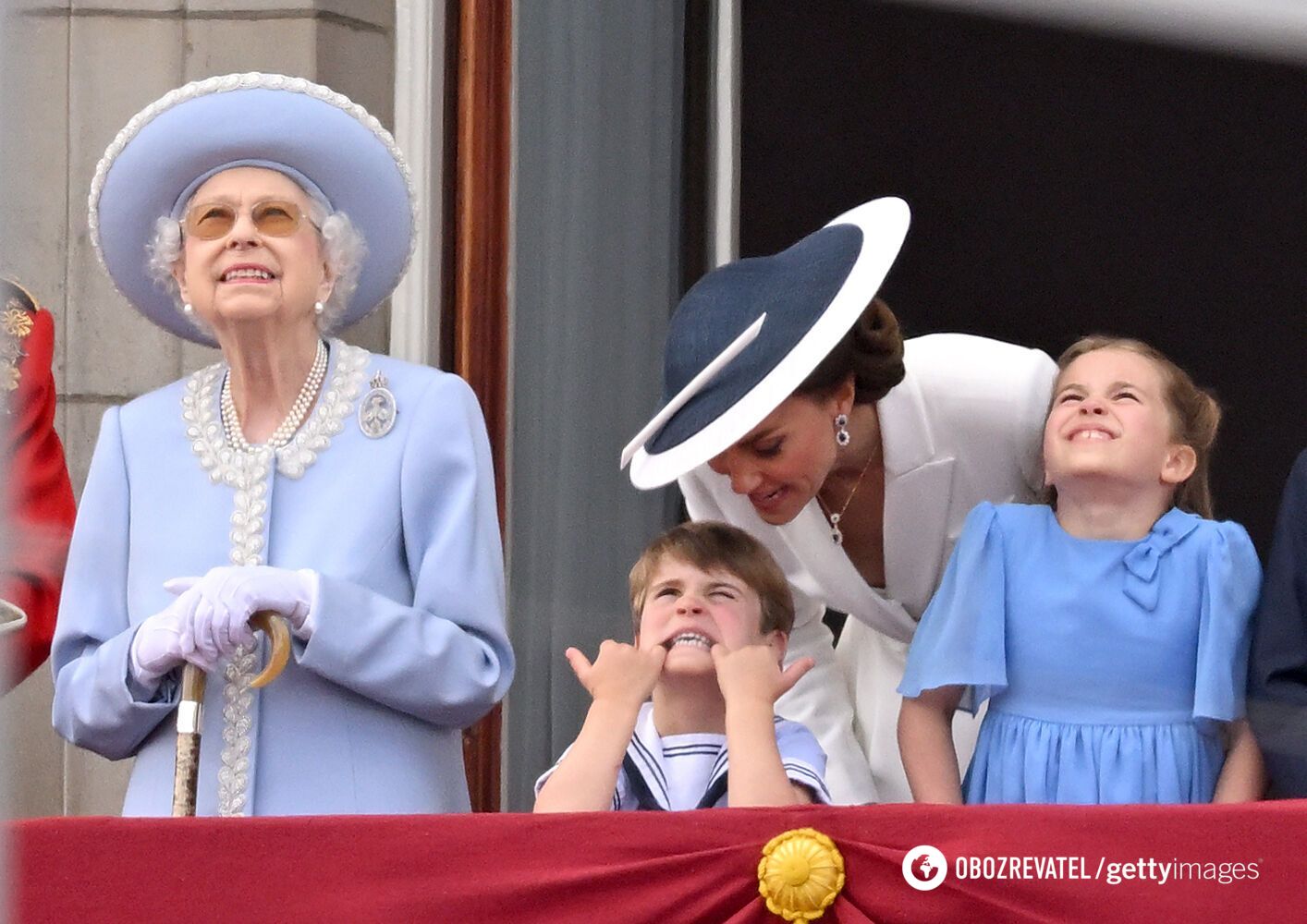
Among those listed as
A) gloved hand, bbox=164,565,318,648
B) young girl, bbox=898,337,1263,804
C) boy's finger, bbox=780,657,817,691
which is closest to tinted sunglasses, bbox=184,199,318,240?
gloved hand, bbox=164,565,318,648

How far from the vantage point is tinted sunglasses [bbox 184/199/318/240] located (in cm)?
241

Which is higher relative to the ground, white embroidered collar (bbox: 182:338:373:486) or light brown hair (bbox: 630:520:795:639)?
white embroidered collar (bbox: 182:338:373:486)

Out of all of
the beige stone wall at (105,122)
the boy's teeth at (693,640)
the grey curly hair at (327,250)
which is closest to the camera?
the boy's teeth at (693,640)

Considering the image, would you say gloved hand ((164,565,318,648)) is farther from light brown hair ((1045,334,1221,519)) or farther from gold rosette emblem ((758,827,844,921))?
light brown hair ((1045,334,1221,519))

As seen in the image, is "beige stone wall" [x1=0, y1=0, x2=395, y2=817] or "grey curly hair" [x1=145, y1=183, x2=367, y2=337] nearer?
"grey curly hair" [x1=145, y1=183, x2=367, y2=337]

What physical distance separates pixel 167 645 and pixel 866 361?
1.00 meters

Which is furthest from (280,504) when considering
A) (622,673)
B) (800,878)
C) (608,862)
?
(800,878)

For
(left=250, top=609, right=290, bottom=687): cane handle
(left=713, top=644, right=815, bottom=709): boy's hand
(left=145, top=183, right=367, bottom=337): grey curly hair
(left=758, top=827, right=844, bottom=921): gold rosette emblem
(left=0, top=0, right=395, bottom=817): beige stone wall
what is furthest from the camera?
(left=0, top=0, right=395, bottom=817): beige stone wall

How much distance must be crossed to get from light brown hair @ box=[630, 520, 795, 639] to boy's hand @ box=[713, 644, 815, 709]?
0.13 m

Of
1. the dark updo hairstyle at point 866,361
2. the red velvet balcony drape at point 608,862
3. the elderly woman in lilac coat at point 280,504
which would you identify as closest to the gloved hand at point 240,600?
the elderly woman in lilac coat at point 280,504

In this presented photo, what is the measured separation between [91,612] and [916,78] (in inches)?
103

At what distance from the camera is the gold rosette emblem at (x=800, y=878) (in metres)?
1.80

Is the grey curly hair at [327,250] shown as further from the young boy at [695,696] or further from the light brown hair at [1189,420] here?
the light brown hair at [1189,420]

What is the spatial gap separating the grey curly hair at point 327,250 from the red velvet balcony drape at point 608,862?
0.86 metres
